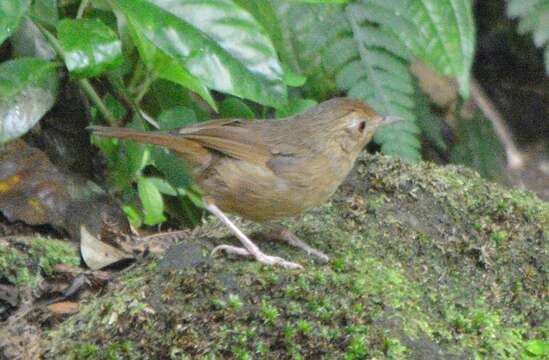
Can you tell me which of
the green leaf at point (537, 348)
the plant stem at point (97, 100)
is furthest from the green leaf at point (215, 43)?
the green leaf at point (537, 348)

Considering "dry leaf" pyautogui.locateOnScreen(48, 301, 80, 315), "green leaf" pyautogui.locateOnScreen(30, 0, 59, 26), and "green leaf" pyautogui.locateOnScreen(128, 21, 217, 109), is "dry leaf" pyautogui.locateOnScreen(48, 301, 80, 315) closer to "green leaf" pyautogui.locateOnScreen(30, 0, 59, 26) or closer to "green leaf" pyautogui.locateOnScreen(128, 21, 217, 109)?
"green leaf" pyautogui.locateOnScreen(128, 21, 217, 109)

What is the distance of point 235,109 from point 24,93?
1.29 metres

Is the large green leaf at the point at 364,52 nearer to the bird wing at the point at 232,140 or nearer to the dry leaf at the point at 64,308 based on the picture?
the bird wing at the point at 232,140

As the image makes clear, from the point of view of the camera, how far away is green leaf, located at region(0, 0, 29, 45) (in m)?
4.05

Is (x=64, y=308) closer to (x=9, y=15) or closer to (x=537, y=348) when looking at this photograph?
(x=9, y=15)

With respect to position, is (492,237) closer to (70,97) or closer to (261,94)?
(261,94)

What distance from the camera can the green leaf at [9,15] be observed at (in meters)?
4.05

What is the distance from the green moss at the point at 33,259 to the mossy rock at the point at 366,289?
1.25 feet

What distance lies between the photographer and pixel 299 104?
5.63m

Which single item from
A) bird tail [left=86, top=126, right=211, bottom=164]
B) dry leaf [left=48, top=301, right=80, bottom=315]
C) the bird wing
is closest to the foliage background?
the bird wing

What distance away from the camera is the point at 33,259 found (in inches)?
168

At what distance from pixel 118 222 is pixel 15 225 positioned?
52 centimetres

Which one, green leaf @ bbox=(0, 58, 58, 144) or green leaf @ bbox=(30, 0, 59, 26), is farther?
green leaf @ bbox=(30, 0, 59, 26)

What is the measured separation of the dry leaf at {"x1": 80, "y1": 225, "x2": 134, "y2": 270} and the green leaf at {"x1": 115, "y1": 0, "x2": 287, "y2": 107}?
0.88m
